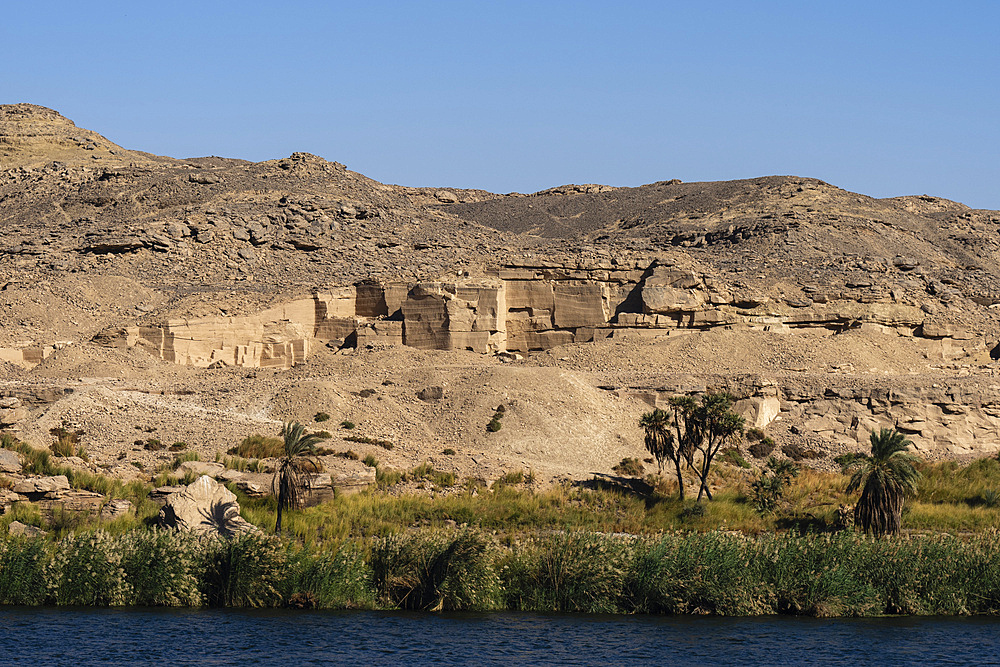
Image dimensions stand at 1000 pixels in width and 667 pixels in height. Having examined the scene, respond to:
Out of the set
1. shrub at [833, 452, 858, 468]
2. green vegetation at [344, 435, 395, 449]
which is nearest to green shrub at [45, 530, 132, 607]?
green vegetation at [344, 435, 395, 449]

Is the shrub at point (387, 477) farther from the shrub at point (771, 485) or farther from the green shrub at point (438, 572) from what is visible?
the shrub at point (771, 485)

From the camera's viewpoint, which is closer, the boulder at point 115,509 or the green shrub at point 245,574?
the green shrub at point 245,574

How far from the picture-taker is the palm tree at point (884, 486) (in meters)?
27.9

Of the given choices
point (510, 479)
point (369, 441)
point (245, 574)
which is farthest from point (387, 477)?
point (245, 574)

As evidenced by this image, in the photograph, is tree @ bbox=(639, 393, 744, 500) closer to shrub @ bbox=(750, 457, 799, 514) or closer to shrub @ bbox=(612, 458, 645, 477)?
shrub @ bbox=(750, 457, 799, 514)

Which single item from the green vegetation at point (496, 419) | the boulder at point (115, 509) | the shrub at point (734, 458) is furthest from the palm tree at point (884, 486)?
the boulder at point (115, 509)

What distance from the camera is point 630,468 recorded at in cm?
3391

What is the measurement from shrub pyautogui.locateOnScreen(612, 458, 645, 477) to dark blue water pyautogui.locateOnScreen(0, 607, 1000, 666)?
1069cm

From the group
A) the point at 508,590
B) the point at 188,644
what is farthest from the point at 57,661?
the point at 508,590

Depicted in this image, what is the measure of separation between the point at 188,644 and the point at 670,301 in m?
28.6

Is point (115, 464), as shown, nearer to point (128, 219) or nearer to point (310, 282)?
point (310, 282)

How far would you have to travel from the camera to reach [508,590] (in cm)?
2339

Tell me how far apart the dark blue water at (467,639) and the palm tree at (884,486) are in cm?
480

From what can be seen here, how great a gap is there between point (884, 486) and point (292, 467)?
529 inches
